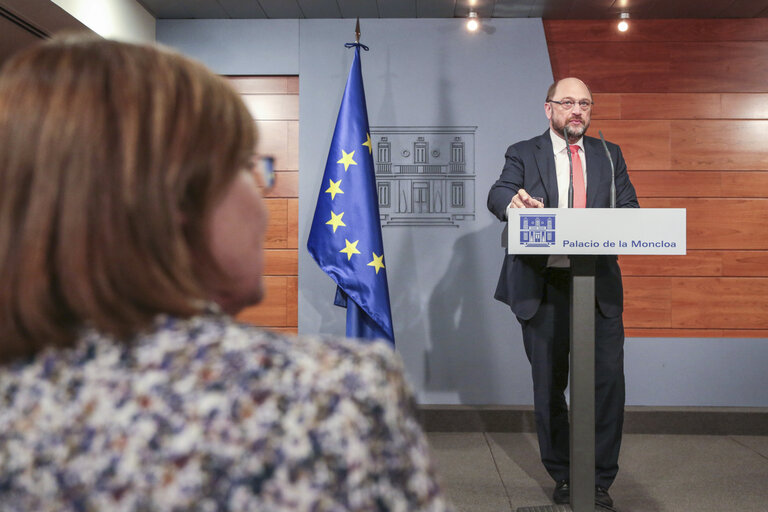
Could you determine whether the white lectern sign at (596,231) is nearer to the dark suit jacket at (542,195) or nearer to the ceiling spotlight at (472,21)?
the dark suit jacket at (542,195)

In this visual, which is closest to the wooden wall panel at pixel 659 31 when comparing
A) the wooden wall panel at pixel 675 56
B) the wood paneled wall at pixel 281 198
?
the wooden wall panel at pixel 675 56

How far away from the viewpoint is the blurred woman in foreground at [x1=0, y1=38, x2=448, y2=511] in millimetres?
450

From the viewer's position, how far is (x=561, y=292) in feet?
9.09

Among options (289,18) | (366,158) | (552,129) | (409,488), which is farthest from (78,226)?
(289,18)

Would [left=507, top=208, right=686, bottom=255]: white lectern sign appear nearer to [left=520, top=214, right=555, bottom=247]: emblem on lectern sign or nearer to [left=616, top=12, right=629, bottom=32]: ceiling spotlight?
[left=520, top=214, right=555, bottom=247]: emblem on lectern sign

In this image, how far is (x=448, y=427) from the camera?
400 centimetres

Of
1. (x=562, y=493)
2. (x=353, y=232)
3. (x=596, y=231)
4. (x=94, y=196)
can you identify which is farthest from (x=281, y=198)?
(x=94, y=196)

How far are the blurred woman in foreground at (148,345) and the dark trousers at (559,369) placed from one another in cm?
234

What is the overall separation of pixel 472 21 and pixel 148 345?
13.0 feet

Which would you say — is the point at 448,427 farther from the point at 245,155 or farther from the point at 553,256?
the point at 245,155

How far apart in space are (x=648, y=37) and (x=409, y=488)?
428 centimetres

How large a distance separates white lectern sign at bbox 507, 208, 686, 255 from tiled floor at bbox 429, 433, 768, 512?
4.02 ft

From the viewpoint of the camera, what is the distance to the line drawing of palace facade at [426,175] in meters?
4.14

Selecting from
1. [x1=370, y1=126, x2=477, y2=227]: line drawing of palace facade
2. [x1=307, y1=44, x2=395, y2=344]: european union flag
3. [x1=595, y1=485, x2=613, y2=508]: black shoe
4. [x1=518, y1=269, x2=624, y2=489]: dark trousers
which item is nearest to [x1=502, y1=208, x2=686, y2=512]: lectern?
[x1=518, y1=269, x2=624, y2=489]: dark trousers
